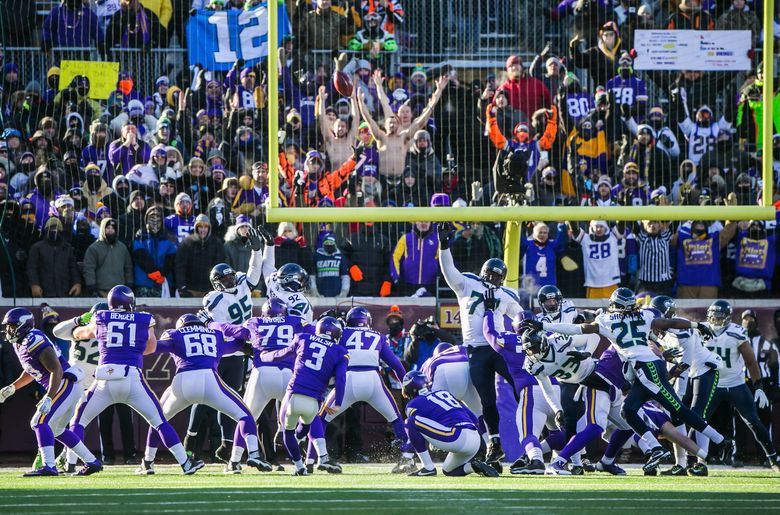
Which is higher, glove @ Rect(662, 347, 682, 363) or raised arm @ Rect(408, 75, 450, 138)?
raised arm @ Rect(408, 75, 450, 138)

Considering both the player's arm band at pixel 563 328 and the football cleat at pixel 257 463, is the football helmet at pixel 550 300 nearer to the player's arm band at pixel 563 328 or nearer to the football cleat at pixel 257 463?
the player's arm band at pixel 563 328

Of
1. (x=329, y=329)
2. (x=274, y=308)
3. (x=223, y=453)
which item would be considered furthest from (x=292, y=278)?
(x=223, y=453)

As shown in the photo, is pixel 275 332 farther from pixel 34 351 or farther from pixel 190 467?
pixel 34 351

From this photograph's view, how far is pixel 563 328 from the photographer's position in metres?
11.6

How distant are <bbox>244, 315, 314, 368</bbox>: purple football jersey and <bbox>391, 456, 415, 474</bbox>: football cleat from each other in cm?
138

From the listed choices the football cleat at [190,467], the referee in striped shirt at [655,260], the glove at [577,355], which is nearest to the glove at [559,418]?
the glove at [577,355]

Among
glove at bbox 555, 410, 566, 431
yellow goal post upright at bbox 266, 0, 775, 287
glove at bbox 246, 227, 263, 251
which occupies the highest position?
yellow goal post upright at bbox 266, 0, 775, 287

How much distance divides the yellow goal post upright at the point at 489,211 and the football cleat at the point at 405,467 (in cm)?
220

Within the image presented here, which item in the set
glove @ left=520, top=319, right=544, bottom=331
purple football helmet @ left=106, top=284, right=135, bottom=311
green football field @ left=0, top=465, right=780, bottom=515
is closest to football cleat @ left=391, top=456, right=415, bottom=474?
green football field @ left=0, top=465, right=780, bottom=515

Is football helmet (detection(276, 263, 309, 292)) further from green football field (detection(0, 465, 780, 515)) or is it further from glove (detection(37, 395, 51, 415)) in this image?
glove (detection(37, 395, 51, 415))

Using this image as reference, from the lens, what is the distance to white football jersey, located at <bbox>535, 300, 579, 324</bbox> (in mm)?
12311

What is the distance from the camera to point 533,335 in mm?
11484

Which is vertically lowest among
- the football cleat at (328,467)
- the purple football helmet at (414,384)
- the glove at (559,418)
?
the football cleat at (328,467)

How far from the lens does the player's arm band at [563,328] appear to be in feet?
37.9
